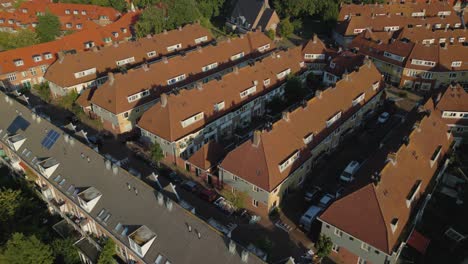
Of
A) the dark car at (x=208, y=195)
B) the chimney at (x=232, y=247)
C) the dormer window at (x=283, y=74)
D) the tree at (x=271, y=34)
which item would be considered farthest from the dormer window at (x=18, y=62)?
the chimney at (x=232, y=247)

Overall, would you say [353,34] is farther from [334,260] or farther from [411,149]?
[334,260]

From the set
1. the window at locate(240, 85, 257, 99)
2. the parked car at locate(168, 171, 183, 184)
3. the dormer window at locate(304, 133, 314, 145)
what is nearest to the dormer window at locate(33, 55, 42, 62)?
the parked car at locate(168, 171, 183, 184)

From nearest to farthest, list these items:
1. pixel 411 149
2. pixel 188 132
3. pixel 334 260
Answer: pixel 334 260 → pixel 411 149 → pixel 188 132

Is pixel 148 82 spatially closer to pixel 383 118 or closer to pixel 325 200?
pixel 325 200

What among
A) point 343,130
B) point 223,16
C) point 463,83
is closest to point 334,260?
point 343,130

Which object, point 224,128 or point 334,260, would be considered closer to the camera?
point 334,260

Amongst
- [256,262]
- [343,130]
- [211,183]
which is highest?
[256,262]
